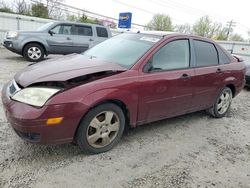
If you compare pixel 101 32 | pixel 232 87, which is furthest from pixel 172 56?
pixel 101 32

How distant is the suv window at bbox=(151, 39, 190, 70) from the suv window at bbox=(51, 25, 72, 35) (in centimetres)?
703

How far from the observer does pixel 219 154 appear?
319 centimetres

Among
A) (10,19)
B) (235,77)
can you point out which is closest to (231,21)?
(10,19)

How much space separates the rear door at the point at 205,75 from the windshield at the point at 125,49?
2.88 ft

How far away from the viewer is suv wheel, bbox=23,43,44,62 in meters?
8.94

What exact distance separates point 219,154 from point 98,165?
1.70 meters

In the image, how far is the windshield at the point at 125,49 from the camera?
322cm

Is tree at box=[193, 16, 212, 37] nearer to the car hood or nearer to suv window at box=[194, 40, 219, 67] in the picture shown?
suv window at box=[194, 40, 219, 67]

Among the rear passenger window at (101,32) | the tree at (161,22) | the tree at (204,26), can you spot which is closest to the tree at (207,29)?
the tree at (204,26)

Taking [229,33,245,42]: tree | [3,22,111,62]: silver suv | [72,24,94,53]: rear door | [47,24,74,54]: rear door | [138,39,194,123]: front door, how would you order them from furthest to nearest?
[229,33,245,42]: tree
[72,24,94,53]: rear door
[47,24,74,54]: rear door
[3,22,111,62]: silver suv
[138,39,194,123]: front door

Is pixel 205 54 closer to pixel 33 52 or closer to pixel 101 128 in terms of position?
pixel 101 128

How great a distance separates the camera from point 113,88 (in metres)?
2.75

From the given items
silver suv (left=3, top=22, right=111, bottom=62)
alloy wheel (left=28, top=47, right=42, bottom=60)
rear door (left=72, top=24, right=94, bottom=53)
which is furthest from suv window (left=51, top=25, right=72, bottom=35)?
alloy wheel (left=28, top=47, right=42, bottom=60)

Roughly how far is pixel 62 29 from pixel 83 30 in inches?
38.7
